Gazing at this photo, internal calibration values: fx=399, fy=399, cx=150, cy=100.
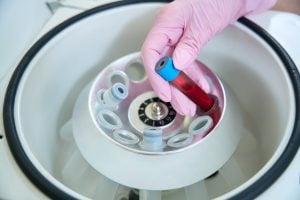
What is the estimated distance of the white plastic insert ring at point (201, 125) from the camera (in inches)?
35.2

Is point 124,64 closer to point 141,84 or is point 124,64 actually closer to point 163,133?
point 141,84

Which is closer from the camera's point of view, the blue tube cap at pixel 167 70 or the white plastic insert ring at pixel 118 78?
the blue tube cap at pixel 167 70

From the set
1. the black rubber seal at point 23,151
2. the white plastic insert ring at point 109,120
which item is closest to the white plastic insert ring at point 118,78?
the white plastic insert ring at point 109,120

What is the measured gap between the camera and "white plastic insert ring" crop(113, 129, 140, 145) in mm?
904

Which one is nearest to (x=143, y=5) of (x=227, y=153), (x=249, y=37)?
(x=249, y=37)

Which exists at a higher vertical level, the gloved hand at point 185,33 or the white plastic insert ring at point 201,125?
the gloved hand at point 185,33

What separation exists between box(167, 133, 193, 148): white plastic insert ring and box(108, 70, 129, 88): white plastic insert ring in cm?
21

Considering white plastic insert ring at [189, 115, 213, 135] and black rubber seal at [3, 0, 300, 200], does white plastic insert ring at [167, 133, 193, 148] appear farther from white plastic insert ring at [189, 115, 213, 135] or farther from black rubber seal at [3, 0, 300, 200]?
black rubber seal at [3, 0, 300, 200]

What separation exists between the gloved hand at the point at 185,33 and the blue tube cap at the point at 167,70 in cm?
4

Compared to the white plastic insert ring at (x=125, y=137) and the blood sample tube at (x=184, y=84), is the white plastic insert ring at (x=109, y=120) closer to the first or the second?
the white plastic insert ring at (x=125, y=137)

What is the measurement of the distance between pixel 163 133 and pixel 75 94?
0.36 meters

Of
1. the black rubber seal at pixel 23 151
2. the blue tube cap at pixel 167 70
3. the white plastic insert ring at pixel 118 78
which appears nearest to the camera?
the black rubber seal at pixel 23 151

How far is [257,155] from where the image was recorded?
3.61 ft

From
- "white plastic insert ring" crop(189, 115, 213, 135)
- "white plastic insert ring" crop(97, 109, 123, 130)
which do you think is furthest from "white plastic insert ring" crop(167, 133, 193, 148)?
"white plastic insert ring" crop(97, 109, 123, 130)
